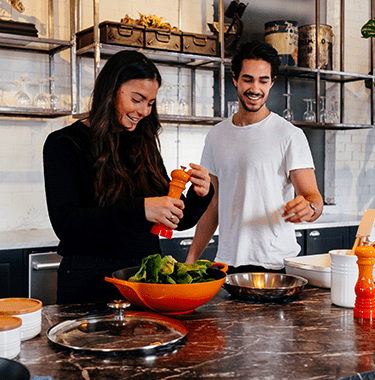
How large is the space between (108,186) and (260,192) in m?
0.85

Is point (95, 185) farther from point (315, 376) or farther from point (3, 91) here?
point (3, 91)

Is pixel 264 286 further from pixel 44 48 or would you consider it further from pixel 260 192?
pixel 44 48

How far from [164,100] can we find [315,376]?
3.12m

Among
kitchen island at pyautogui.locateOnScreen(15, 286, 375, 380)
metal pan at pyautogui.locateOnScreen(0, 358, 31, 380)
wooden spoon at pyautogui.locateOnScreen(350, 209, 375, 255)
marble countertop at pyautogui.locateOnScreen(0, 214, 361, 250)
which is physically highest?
wooden spoon at pyautogui.locateOnScreen(350, 209, 375, 255)

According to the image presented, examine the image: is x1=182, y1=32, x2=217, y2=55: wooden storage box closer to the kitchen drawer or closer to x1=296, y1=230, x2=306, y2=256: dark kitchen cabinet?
the kitchen drawer

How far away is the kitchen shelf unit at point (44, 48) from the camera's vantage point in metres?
3.49

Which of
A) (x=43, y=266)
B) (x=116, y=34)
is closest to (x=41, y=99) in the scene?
(x=116, y=34)

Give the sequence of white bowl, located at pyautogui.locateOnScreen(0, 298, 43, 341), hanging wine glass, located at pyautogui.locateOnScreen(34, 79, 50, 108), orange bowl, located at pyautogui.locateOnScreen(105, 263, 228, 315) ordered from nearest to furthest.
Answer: white bowl, located at pyautogui.locateOnScreen(0, 298, 43, 341) → orange bowl, located at pyautogui.locateOnScreen(105, 263, 228, 315) → hanging wine glass, located at pyautogui.locateOnScreen(34, 79, 50, 108)

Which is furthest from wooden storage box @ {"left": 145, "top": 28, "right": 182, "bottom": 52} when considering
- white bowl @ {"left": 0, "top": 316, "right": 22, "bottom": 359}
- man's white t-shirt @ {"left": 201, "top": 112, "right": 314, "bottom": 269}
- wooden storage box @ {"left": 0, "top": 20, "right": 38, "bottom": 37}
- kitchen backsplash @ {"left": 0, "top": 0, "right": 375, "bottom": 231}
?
white bowl @ {"left": 0, "top": 316, "right": 22, "bottom": 359}

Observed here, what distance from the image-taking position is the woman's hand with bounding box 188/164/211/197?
1748mm

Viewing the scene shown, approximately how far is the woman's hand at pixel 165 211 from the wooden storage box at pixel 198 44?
2.64 m

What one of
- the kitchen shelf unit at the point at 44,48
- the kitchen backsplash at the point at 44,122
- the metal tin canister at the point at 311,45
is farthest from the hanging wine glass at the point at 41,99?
the metal tin canister at the point at 311,45

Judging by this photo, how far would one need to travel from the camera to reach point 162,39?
390 cm

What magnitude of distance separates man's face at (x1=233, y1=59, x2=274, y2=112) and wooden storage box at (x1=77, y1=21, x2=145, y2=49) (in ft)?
4.71
